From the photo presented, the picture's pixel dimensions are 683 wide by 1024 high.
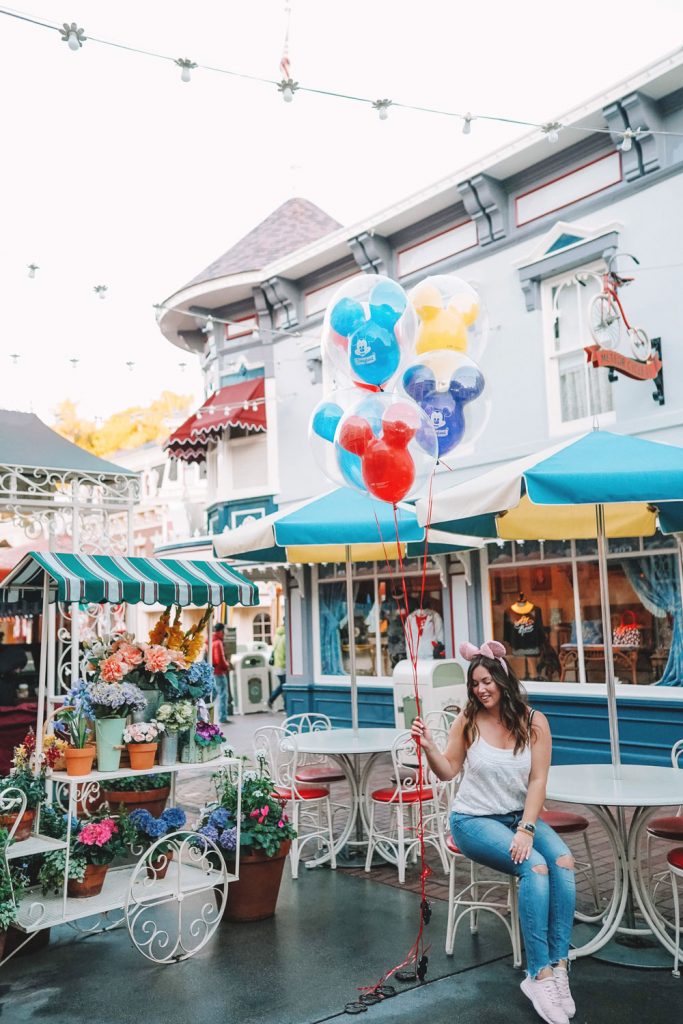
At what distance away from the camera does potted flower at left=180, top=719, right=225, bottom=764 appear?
4871mm

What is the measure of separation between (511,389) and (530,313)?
88 cm

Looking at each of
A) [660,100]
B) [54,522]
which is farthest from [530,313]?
[54,522]

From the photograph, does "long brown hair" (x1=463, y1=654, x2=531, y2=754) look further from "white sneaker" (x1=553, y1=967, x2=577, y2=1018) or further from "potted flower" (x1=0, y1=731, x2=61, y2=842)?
"potted flower" (x1=0, y1=731, x2=61, y2=842)

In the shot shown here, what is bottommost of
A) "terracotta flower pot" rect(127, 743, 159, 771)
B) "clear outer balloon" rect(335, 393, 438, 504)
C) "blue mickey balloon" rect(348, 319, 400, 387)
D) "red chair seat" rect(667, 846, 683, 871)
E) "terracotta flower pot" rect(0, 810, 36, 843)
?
"red chair seat" rect(667, 846, 683, 871)

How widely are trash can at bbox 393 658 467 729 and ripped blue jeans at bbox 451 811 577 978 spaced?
193 inches

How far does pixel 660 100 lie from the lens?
8711mm

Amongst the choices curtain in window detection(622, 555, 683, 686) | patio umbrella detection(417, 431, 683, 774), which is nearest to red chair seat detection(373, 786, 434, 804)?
patio umbrella detection(417, 431, 683, 774)

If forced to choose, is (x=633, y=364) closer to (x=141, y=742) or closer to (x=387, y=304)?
(x=387, y=304)

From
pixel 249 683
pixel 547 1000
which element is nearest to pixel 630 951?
pixel 547 1000

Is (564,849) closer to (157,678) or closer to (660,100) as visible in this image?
(157,678)

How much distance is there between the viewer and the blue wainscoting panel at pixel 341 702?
37.2 ft

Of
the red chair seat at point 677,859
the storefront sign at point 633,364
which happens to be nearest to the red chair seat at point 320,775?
the red chair seat at point 677,859

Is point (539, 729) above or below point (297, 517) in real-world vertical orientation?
below

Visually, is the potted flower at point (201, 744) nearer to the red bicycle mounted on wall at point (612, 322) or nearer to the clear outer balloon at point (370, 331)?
the clear outer balloon at point (370, 331)
